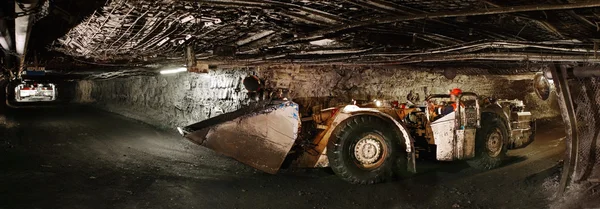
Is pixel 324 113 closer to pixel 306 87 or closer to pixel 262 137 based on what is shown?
pixel 262 137

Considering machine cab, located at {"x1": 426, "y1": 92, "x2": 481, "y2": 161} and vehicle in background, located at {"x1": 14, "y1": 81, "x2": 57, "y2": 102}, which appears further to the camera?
vehicle in background, located at {"x1": 14, "y1": 81, "x2": 57, "y2": 102}

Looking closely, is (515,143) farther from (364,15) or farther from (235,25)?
Result: (235,25)

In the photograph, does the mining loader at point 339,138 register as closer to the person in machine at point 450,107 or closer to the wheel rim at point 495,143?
the person in machine at point 450,107

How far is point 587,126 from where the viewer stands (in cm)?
534

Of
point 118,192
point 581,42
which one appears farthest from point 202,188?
point 581,42

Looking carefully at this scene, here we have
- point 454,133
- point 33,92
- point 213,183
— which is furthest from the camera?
point 33,92

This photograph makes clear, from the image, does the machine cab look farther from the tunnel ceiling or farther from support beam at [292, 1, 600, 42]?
support beam at [292, 1, 600, 42]

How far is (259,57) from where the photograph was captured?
26.8ft

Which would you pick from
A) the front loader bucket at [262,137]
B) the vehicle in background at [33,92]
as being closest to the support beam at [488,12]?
the front loader bucket at [262,137]

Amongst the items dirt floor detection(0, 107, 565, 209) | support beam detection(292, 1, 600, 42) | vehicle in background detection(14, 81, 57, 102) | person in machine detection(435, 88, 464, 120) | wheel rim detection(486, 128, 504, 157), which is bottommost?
dirt floor detection(0, 107, 565, 209)

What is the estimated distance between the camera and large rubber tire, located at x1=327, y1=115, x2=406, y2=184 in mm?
6742

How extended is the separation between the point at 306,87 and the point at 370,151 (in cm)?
286

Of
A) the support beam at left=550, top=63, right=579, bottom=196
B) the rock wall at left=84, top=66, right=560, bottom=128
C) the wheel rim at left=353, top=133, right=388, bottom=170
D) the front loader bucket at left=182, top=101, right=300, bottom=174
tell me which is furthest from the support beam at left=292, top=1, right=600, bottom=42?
the rock wall at left=84, top=66, right=560, bottom=128

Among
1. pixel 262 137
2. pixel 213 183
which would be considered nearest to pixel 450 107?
pixel 262 137
